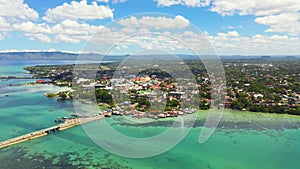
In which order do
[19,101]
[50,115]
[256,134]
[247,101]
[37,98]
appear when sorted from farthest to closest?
[37,98] < [19,101] < [247,101] < [50,115] < [256,134]

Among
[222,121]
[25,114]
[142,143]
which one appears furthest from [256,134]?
[25,114]

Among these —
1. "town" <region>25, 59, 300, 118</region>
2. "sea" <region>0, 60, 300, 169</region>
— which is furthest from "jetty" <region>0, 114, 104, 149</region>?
"town" <region>25, 59, 300, 118</region>

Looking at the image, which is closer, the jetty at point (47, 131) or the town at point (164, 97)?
the jetty at point (47, 131)

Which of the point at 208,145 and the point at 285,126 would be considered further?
the point at 285,126

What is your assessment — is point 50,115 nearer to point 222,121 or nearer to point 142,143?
point 142,143

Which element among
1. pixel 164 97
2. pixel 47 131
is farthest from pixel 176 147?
pixel 47 131

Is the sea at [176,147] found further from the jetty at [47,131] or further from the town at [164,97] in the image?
the town at [164,97]

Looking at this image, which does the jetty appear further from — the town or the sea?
the town

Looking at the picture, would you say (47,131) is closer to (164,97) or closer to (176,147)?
(176,147)

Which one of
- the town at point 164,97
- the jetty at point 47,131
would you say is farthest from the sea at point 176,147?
the town at point 164,97
